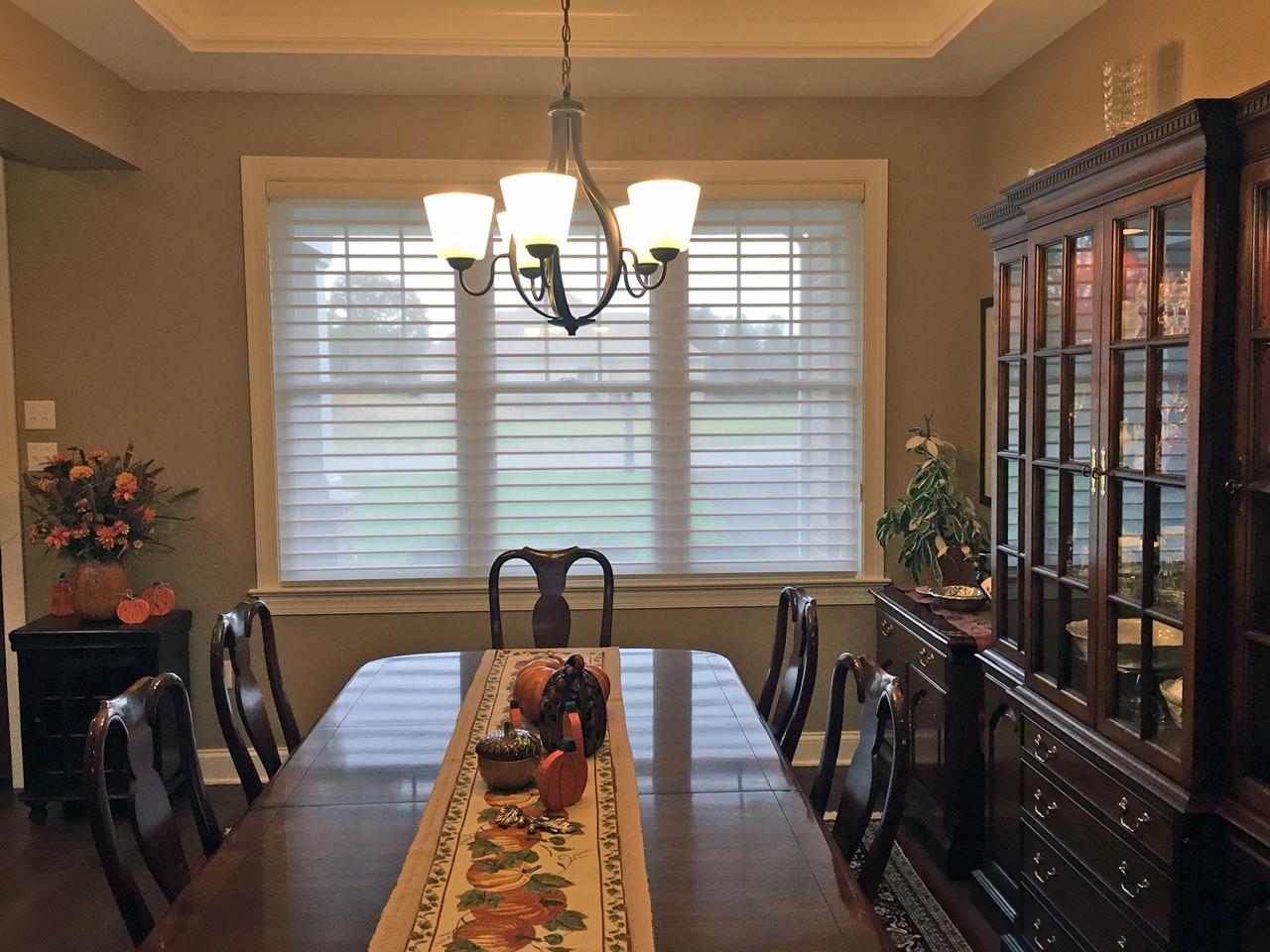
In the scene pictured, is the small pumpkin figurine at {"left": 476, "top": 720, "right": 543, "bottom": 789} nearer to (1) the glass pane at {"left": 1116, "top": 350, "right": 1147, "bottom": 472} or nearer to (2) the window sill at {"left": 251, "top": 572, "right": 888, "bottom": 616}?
(1) the glass pane at {"left": 1116, "top": 350, "right": 1147, "bottom": 472}

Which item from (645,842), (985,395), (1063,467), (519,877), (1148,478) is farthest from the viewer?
(985,395)

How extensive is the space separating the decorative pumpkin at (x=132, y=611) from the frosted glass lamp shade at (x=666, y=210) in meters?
2.52

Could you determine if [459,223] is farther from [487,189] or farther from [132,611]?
[132,611]

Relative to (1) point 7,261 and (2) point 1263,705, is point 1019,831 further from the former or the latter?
(1) point 7,261

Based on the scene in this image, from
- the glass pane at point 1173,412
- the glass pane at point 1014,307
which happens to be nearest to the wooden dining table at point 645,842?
the glass pane at point 1173,412

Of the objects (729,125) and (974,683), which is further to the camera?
(729,125)

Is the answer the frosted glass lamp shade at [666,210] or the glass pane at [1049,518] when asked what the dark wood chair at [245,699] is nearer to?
the frosted glass lamp shade at [666,210]

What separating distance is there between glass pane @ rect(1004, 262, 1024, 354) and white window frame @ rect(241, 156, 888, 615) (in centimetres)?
117

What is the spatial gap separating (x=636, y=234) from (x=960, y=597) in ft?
6.10

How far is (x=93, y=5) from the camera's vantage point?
294 cm

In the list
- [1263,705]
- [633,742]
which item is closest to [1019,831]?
[1263,705]

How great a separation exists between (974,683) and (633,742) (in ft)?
4.27

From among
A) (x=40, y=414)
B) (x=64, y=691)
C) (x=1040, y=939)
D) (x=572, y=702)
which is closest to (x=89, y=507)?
(x=40, y=414)

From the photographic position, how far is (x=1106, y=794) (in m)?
2.16
